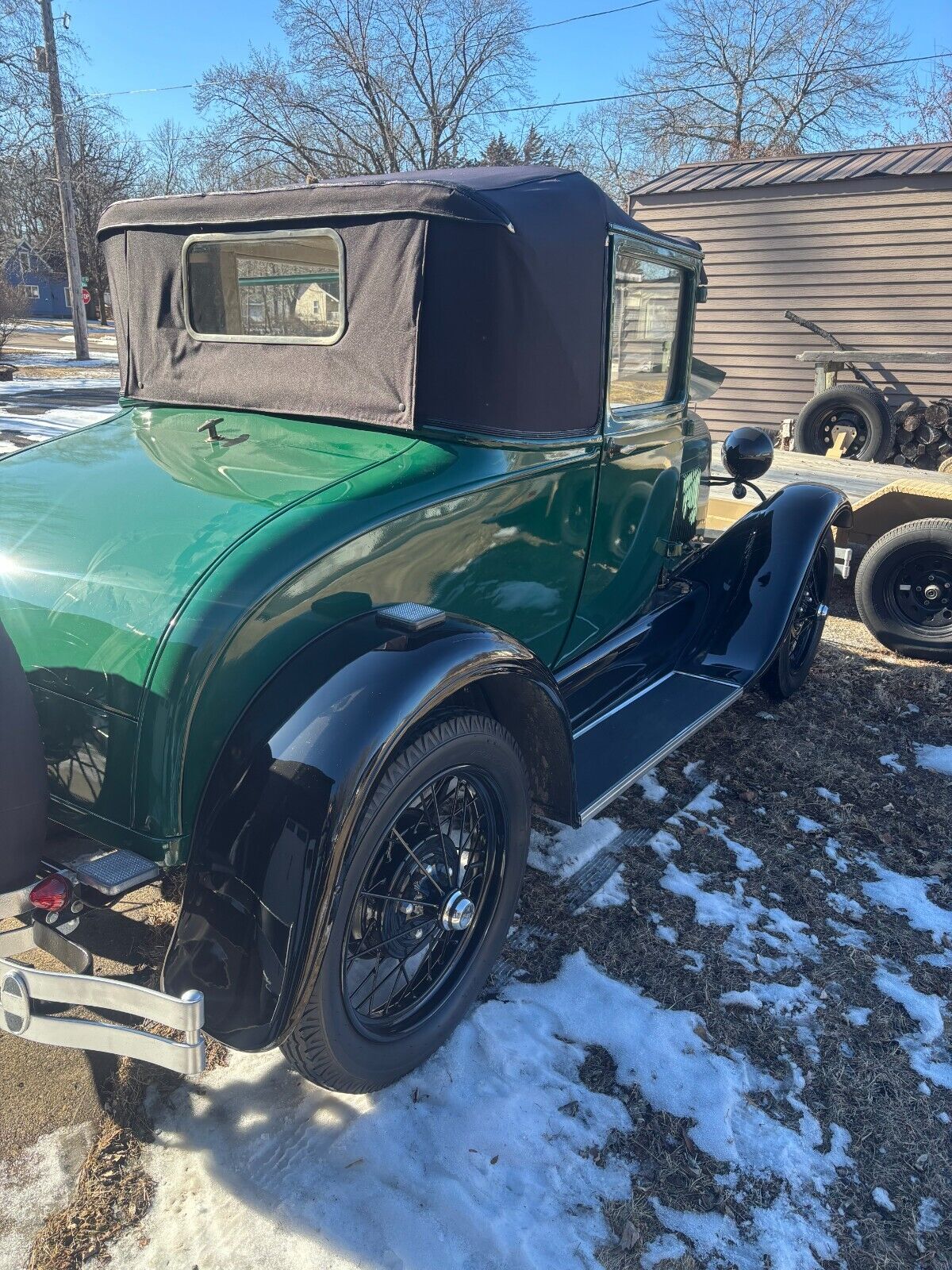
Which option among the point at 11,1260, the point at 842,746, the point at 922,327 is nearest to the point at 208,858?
the point at 11,1260

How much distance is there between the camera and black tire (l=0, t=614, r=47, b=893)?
5.55 feet

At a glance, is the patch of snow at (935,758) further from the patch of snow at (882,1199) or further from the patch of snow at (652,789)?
the patch of snow at (882,1199)

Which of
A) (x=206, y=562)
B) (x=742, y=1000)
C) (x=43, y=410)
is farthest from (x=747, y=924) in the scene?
(x=43, y=410)

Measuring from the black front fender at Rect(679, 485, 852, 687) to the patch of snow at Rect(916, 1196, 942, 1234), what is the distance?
6.44ft

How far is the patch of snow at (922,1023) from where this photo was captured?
2.33 metres

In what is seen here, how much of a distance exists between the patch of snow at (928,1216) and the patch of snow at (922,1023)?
1.25ft

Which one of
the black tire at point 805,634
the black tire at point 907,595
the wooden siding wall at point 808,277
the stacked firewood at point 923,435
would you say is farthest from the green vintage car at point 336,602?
the wooden siding wall at point 808,277

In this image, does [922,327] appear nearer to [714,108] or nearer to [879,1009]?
[879,1009]

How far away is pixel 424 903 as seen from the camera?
7.27 feet

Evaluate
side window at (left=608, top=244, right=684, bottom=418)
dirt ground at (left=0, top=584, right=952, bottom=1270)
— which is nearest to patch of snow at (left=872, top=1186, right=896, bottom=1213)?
dirt ground at (left=0, top=584, right=952, bottom=1270)

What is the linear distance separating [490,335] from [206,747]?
1410 millimetres

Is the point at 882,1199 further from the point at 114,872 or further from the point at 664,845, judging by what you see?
the point at 114,872

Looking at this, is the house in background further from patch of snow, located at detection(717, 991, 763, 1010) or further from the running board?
patch of snow, located at detection(717, 991, 763, 1010)

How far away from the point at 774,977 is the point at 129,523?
7.32 feet
